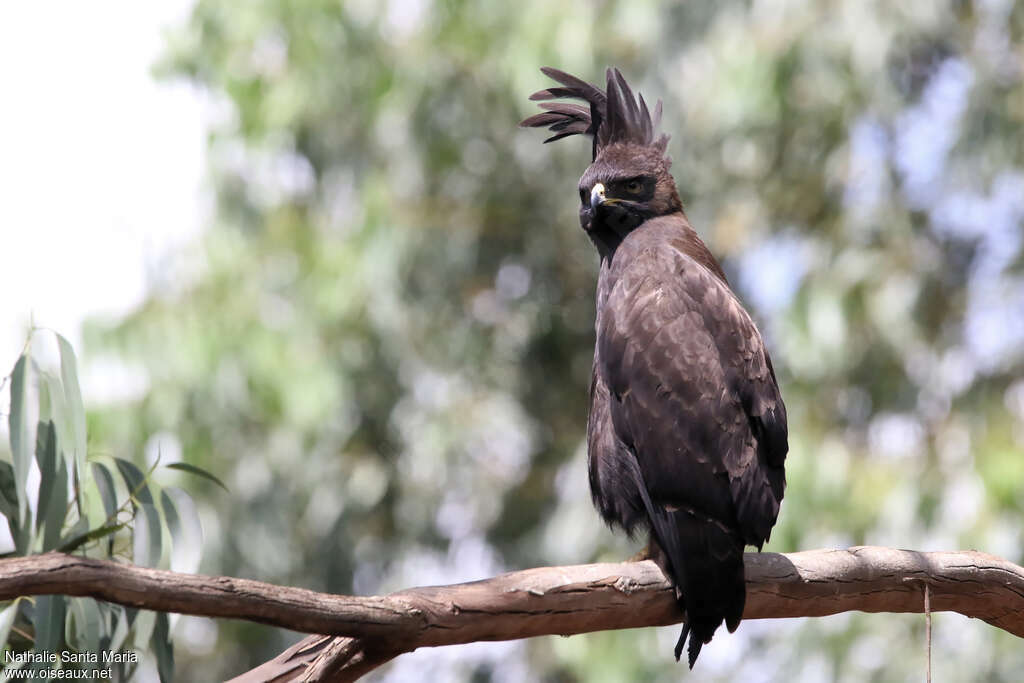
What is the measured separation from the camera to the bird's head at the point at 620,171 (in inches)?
162

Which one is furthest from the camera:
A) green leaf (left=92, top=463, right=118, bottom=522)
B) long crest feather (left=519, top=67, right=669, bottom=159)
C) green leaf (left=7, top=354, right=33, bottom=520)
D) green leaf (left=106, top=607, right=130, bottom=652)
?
long crest feather (left=519, top=67, right=669, bottom=159)

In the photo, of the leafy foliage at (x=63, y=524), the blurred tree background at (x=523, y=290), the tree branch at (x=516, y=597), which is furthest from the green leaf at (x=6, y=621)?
the blurred tree background at (x=523, y=290)

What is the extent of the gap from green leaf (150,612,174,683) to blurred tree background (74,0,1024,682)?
3338 millimetres

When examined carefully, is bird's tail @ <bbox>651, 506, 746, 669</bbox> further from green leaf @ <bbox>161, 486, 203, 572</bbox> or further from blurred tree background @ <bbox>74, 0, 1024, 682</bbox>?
blurred tree background @ <bbox>74, 0, 1024, 682</bbox>

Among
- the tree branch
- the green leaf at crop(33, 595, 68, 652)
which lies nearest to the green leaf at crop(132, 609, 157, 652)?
the green leaf at crop(33, 595, 68, 652)

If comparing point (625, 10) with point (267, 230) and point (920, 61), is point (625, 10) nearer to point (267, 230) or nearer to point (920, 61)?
point (920, 61)

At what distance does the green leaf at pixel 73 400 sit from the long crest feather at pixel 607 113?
172cm

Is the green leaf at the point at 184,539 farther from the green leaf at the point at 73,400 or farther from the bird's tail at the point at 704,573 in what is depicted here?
the bird's tail at the point at 704,573

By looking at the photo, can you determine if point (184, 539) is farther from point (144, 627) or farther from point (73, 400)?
point (73, 400)

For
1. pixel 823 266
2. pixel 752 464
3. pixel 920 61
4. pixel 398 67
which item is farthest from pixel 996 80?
pixel 752 464

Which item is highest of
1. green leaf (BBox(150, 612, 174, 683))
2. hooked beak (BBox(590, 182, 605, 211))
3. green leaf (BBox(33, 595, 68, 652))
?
hooked beak (BBox(590, 182, 605, 211))

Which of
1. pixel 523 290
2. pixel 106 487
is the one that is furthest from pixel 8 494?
pixel 523 290

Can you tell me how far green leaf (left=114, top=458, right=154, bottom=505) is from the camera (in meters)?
3.62

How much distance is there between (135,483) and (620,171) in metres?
1.82
